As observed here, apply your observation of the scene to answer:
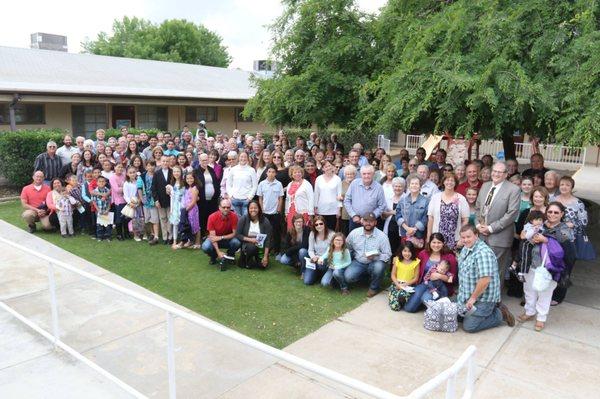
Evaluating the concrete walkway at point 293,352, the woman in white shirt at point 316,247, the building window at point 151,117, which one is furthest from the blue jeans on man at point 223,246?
the building window at point 151,117

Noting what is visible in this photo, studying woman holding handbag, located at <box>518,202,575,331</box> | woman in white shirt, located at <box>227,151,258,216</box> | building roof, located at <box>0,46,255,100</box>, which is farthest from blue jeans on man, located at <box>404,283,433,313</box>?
building roof, located at <box>0,46,255,100</box>

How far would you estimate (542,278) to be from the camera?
5301 mm

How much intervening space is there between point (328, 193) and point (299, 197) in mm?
448

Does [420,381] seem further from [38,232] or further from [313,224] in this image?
[38,232]

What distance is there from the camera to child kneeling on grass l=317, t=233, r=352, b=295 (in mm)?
6473

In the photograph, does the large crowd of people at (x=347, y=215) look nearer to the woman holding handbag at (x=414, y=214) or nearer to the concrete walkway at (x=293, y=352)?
the woman holding handbag at (x=414, y=214)

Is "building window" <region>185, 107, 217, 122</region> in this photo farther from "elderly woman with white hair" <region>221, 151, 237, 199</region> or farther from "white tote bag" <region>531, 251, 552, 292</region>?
"white tote bag" <region>531, 251, 552, 292</region>

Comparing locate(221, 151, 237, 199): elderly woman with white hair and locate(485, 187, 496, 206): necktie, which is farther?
locate(221, 151, 237, 199): elderly woman with white hair

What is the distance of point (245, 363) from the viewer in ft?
15.2

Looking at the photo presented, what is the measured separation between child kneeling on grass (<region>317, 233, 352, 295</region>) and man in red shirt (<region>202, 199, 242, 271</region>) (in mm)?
1540

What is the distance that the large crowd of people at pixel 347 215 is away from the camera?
5523 mm

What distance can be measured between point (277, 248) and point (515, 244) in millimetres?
3708

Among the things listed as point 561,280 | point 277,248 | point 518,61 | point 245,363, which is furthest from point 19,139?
point 561,280

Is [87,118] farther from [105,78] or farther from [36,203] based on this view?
[36,203]
